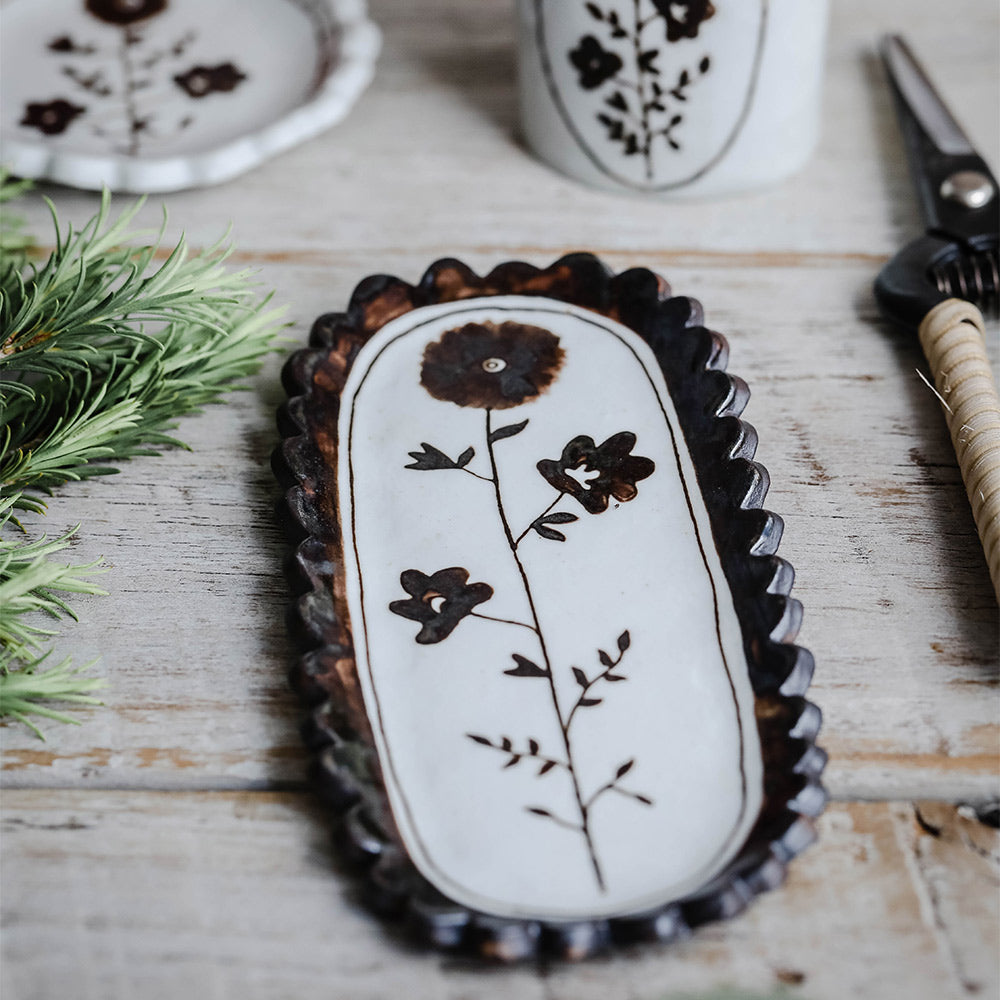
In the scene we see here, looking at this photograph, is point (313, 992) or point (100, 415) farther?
point (100, 415)

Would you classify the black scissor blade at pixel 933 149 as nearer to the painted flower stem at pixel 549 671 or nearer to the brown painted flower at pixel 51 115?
the painted flower stem at pixel 549 671

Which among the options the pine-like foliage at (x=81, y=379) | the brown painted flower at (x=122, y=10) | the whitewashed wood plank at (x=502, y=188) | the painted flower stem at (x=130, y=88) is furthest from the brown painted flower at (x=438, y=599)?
the brown painted flower at (x=122, y=10)

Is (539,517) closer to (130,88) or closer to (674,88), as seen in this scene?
(674,88)

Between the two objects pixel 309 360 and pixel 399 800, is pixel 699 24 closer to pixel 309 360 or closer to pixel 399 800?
pixel 309 360

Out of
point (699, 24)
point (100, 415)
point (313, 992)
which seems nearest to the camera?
point (313, 992)

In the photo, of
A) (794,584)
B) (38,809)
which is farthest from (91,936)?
(794,584)

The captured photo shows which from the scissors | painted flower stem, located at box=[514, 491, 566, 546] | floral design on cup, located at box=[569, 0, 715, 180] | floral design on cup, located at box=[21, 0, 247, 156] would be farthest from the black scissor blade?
floral design on cup, located at box=[21, 0, 247, 156]
